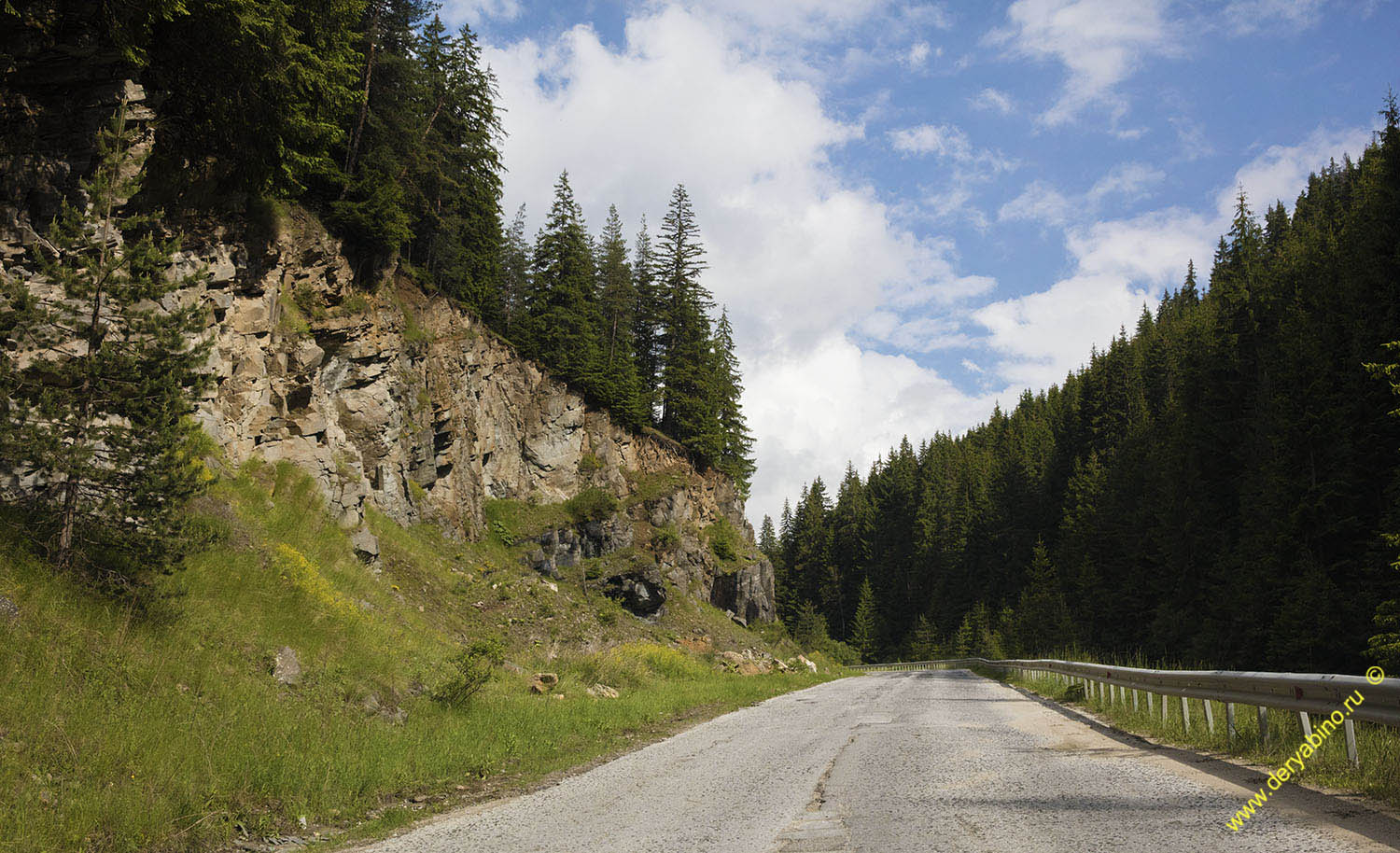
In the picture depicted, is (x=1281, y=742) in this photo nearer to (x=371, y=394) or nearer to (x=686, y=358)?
(x=371, y=394)

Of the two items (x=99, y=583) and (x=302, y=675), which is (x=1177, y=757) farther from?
(x=99, y=583)

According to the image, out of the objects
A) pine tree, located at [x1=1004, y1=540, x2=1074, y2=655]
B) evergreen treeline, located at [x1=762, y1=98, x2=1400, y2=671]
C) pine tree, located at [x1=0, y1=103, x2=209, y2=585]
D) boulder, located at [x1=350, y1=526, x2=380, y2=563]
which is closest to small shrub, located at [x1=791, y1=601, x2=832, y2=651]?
evergreen treeline, located at [x1=762, y1=98, x2=1400, y2=671]

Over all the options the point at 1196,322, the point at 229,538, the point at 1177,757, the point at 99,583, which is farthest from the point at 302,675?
the point at 1196,322

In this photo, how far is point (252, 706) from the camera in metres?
8.62

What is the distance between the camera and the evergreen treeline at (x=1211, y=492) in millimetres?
24969

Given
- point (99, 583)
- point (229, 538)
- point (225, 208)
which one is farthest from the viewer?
point (225, 208)

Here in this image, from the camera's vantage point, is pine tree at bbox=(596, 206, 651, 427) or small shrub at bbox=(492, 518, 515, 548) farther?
pine tree at bbox=(596, 206, 651, 427)

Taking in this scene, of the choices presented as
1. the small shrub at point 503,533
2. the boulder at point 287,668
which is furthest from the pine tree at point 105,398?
the small shrub at point 503,533

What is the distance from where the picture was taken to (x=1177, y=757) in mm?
8008

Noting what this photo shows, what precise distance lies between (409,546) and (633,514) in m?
23.9

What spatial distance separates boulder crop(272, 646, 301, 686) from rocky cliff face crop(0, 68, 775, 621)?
13.5 feet

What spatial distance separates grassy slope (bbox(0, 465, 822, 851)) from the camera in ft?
19.6

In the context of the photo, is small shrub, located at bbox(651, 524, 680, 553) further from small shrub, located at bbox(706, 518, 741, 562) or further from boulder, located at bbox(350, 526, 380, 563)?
boulder, located at bbox(350, 526, 380, 563)

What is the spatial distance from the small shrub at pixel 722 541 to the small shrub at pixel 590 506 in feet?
52.8
